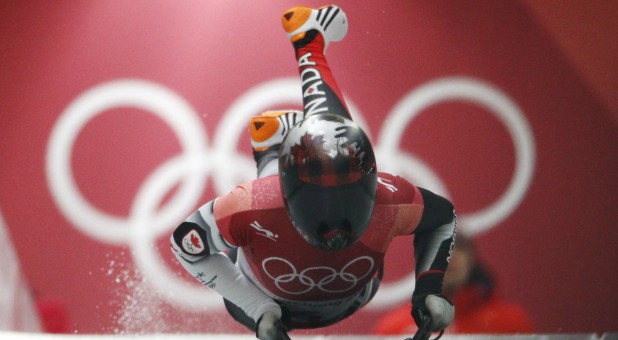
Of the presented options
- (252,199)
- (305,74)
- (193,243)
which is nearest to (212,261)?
(193,243)

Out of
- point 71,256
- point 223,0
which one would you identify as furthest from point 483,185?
point 71,256

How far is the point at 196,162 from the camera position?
370cm

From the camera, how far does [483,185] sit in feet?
11.9

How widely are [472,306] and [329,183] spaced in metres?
1.84

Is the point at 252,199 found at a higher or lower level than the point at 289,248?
higher

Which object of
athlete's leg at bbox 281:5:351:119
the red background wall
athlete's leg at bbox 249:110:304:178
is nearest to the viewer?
athlete's leg at bbox 281:5:351:119

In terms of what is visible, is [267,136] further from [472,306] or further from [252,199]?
[472,306]

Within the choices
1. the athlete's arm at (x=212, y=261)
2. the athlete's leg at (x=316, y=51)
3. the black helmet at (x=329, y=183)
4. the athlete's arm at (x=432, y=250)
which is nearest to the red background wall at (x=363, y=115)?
the athlete's leg at (x=316, y=51)

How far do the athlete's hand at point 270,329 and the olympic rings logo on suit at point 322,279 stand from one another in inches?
5.4

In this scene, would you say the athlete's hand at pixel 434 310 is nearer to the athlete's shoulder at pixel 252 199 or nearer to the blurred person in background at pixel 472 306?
the athlete's shoulder at pixel 252 199

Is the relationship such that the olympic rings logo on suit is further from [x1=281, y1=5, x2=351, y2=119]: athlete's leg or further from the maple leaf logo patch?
[x1=281, y1=5, x2=351, y2=119]: athlete's leg

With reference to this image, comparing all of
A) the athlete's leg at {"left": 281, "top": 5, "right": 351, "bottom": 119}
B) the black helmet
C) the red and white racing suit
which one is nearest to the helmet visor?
the black helmet

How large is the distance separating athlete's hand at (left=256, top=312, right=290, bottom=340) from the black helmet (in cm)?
28

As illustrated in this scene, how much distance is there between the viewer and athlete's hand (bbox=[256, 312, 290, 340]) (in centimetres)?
164
